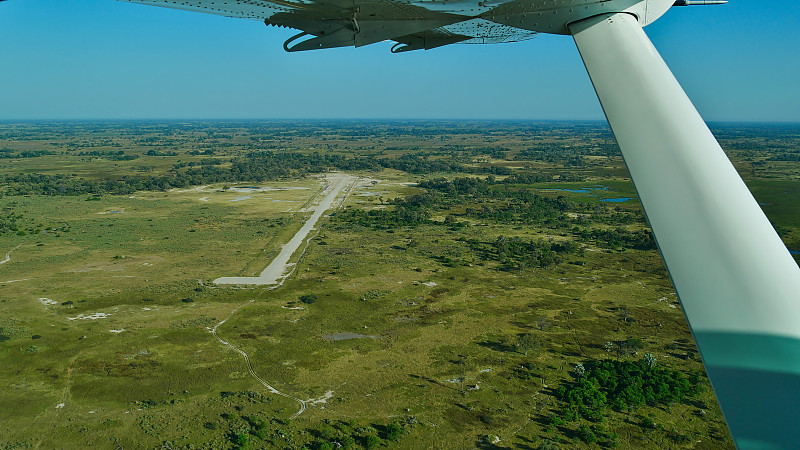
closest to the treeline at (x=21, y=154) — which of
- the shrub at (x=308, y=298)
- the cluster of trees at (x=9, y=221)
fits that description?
the cluster of trees at (x=9, y=221)

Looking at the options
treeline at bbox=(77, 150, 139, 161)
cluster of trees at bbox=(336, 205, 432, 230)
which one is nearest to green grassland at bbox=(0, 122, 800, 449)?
cluster of trees at bbox=(336, 205, 432, 230)

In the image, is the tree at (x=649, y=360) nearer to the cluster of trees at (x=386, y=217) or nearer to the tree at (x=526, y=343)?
the tree at (x=526, y=343)

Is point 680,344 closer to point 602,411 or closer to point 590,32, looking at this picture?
point 602,411

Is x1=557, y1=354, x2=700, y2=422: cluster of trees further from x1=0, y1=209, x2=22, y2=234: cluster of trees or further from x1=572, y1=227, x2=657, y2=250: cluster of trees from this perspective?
x1=0, y1=209, x2=22, y2=234: cluster of trees

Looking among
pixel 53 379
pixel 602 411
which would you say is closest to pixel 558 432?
pixel 602 411

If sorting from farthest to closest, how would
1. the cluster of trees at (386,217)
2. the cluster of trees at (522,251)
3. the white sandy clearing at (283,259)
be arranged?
the cluster of trees at (386,217), the cluster of trees at (522,251), the white sandy clearing at (283,259)
